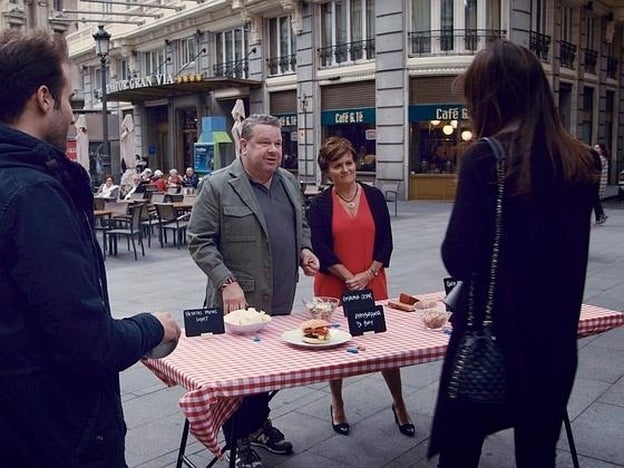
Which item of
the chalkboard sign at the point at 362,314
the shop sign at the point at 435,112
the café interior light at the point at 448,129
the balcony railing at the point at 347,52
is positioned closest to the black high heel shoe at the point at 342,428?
the chalkboard sign at the point at 362,314

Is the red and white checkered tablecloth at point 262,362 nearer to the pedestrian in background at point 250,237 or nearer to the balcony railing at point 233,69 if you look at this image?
the pedestrian in background at point 250,237

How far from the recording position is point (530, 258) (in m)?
2.28

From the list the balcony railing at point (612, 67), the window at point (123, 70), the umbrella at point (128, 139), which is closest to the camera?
the umbrella at point (128, 139)

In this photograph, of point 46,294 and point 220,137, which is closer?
point 46,294

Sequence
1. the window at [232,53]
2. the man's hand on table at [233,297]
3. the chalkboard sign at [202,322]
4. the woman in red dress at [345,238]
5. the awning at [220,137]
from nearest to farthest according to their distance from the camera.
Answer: the chalkboard sign at [202,322]
the man's hand on table at [233,297]
the woman in red dress at [345,238]
the awning at [220,137]
the window at [232,53]

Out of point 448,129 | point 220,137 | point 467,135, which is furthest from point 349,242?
point 220,137

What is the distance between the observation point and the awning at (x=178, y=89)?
2543cm

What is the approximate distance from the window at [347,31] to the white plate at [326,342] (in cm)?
1985

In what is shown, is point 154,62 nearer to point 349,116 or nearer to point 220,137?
point 220,137

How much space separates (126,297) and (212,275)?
529cm

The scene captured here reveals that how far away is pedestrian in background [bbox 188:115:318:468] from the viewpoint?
12.4 ft

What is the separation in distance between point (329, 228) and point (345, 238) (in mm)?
116

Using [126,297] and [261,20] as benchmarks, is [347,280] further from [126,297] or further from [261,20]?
[261,20]

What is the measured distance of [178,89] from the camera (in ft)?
93.8
